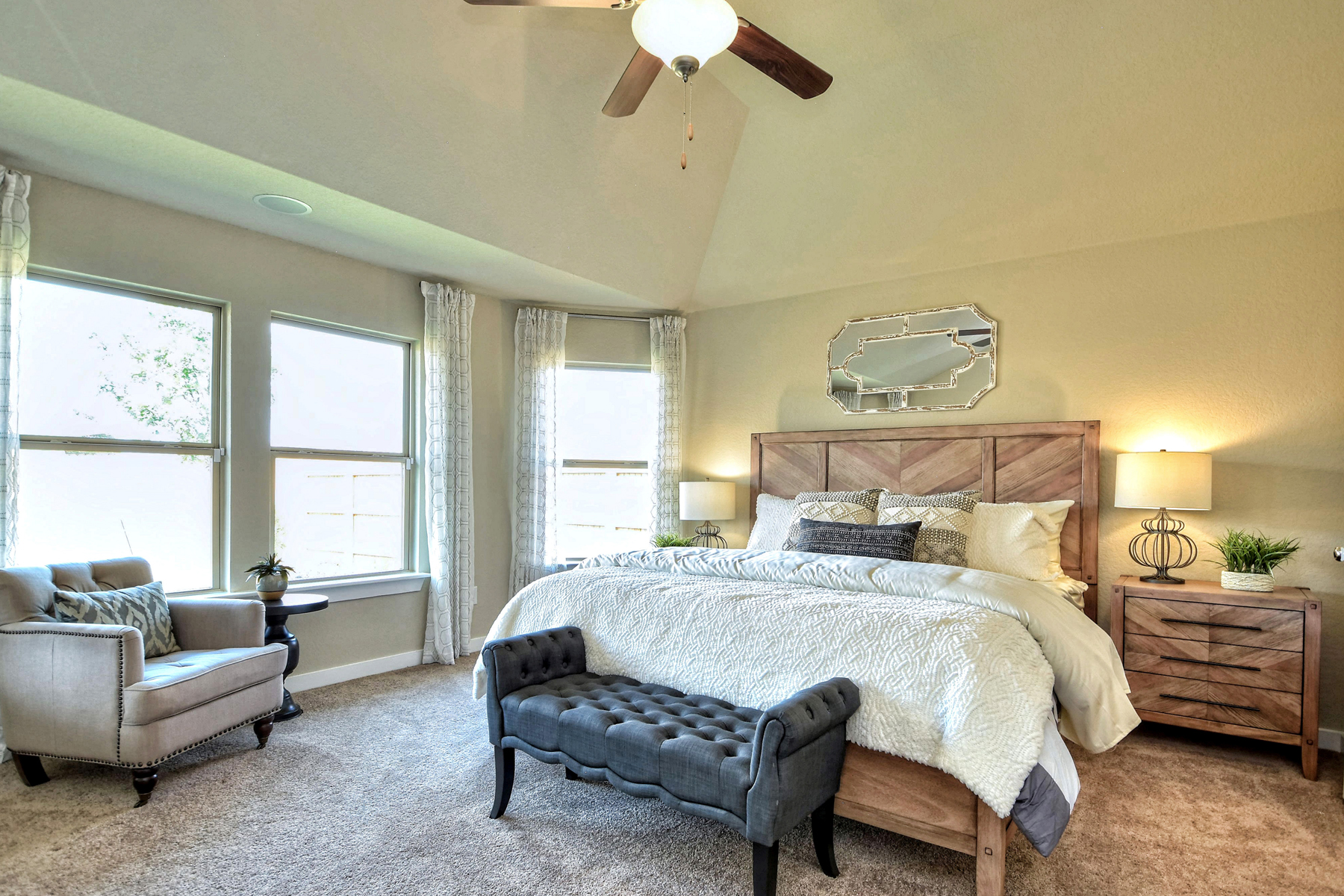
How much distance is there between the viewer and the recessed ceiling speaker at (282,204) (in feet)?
11.5

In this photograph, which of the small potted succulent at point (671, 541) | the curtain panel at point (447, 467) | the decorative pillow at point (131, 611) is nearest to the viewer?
the decorative pillow at point (131, 611)

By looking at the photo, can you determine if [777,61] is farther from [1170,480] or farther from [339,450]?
[339,450]

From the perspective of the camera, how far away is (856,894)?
220 centimetres

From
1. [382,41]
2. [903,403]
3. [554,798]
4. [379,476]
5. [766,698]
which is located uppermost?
[382,41]

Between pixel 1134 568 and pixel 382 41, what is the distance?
4394 mm

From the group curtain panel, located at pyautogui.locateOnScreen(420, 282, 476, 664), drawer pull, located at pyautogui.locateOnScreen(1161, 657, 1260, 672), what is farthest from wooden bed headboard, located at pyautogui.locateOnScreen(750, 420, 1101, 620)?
curtain panel, located at pyautogui.locateOnScreen(420, 282, 476, 664)

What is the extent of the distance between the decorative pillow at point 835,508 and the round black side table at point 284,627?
245 cm

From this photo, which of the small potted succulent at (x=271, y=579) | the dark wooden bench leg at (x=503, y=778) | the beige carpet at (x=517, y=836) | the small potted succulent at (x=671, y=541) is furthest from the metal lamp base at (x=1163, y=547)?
the small potted succulent at (x=271, y=579)

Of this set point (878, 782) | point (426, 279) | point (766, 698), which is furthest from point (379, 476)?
point (878, 782)

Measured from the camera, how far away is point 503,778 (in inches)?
104

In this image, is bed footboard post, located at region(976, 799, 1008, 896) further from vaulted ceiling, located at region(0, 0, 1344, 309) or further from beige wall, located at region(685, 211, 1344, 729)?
vaulted ceiling, located at region(0, 0, 1344, 309)

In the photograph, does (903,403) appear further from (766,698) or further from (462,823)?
(462,823)

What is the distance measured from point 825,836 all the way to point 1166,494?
2.51 metres

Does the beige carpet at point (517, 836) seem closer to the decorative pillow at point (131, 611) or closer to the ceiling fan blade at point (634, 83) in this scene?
the decorative pillow at point (131, 611)
